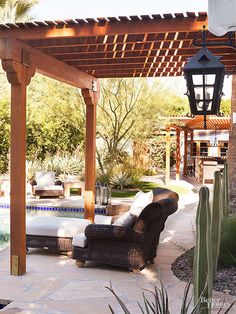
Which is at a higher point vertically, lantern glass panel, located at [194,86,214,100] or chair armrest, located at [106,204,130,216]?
lantern glass panel, located at [194,86,214,100]

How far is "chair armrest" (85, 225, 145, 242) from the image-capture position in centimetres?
593

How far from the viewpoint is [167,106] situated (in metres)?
18.3

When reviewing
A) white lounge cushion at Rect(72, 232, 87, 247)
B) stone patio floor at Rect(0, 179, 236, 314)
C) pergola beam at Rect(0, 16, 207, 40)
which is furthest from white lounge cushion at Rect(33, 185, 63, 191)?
pergola beam at Rect(0, 16, 207, 40)

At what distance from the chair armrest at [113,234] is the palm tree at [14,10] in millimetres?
18209

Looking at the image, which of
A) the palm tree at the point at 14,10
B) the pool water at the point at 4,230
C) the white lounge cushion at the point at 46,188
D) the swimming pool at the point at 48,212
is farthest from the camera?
the palm tree at the point at 14,10

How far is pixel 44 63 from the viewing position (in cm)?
662

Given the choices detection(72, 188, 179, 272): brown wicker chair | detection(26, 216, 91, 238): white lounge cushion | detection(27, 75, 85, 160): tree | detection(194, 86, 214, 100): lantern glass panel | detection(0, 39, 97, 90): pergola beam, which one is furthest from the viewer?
detection(27, 75, 85, 160): tree

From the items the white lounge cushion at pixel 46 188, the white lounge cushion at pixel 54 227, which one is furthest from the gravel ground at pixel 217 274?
the white lounge cushion at pixel 46 188

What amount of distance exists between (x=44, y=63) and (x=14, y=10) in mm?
17626

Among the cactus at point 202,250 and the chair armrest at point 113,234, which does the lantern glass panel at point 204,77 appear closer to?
the cactus at point 202,250

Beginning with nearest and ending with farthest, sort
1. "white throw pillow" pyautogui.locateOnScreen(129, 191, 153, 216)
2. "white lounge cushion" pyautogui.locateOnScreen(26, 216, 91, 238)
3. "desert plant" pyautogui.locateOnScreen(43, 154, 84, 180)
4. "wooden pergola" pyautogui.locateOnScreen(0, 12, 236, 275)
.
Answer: "wooden pergola" pyautogui.locateOnScreen(0, 12, 236, 275) → "white throw pillow" pyautogui.locateOnScreen(129, 191, 153, 216) → "white lounge cushion" pyautogui.locateOnScreen(26, 216, 91, 238) → "desert plant" pyautogui.locateOnScreen(43, 154, 84, 180)

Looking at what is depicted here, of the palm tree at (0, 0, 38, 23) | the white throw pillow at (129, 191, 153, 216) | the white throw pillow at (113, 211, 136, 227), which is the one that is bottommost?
the white throw pillow at (113, 211, 136, 227)

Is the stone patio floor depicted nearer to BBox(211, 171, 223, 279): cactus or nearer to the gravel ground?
the gravel ground

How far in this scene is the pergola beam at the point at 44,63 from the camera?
5.55m
